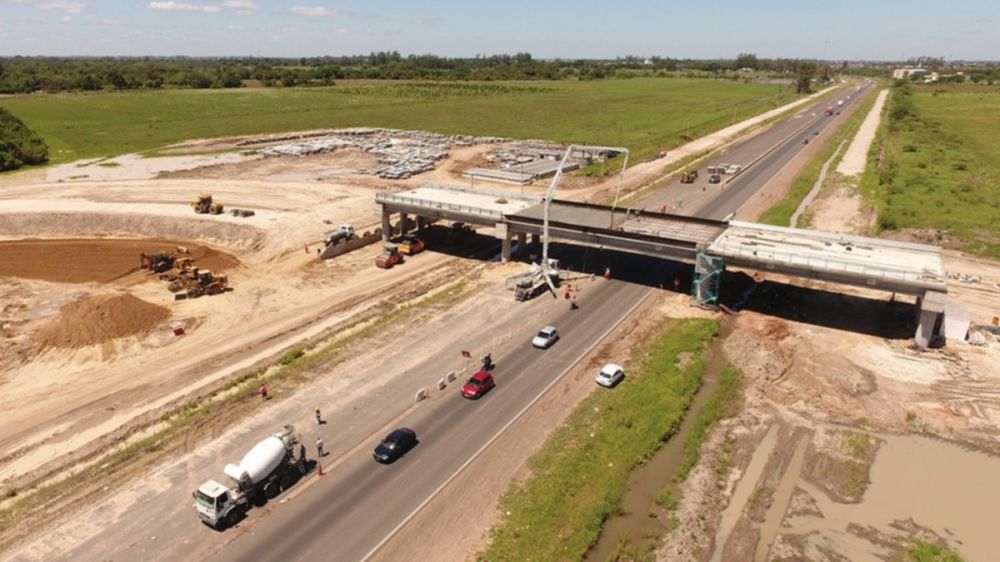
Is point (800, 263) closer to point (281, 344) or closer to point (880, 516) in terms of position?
point (880, 516)

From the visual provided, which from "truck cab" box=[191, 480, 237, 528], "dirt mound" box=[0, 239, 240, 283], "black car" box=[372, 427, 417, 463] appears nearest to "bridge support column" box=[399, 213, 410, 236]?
"dirt mound" box=[0, 239, 240, 283]

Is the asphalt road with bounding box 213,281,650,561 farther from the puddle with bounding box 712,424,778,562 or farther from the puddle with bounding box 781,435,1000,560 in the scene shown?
the puddle with bounding box 781,435,1000,560

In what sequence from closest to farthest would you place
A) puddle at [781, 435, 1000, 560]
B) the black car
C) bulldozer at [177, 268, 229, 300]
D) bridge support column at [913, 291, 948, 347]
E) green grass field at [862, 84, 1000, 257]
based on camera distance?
1. puddle at [781, 435, 1000, 560]
2. the black car
3. bridge support column at [913, 291, 948, 347]
4. bulldozer at [177, 268, 229, 300]
5. green grass field at [862, 84, 1000, 257]

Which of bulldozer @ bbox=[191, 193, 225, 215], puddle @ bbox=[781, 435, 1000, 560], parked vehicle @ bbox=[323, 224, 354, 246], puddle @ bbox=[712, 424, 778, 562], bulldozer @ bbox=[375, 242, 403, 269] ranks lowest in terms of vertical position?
puddle @ bbox=[781, 435, 1000, 560]

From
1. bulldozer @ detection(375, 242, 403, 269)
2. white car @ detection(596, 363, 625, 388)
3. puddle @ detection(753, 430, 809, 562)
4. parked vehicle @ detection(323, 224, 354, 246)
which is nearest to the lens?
puddle @ detection(753, 430, 809, 562)

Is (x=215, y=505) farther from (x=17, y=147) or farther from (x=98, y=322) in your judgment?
(x=17, y=147)

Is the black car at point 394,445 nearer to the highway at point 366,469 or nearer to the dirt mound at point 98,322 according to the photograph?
the highway at point 366,469
